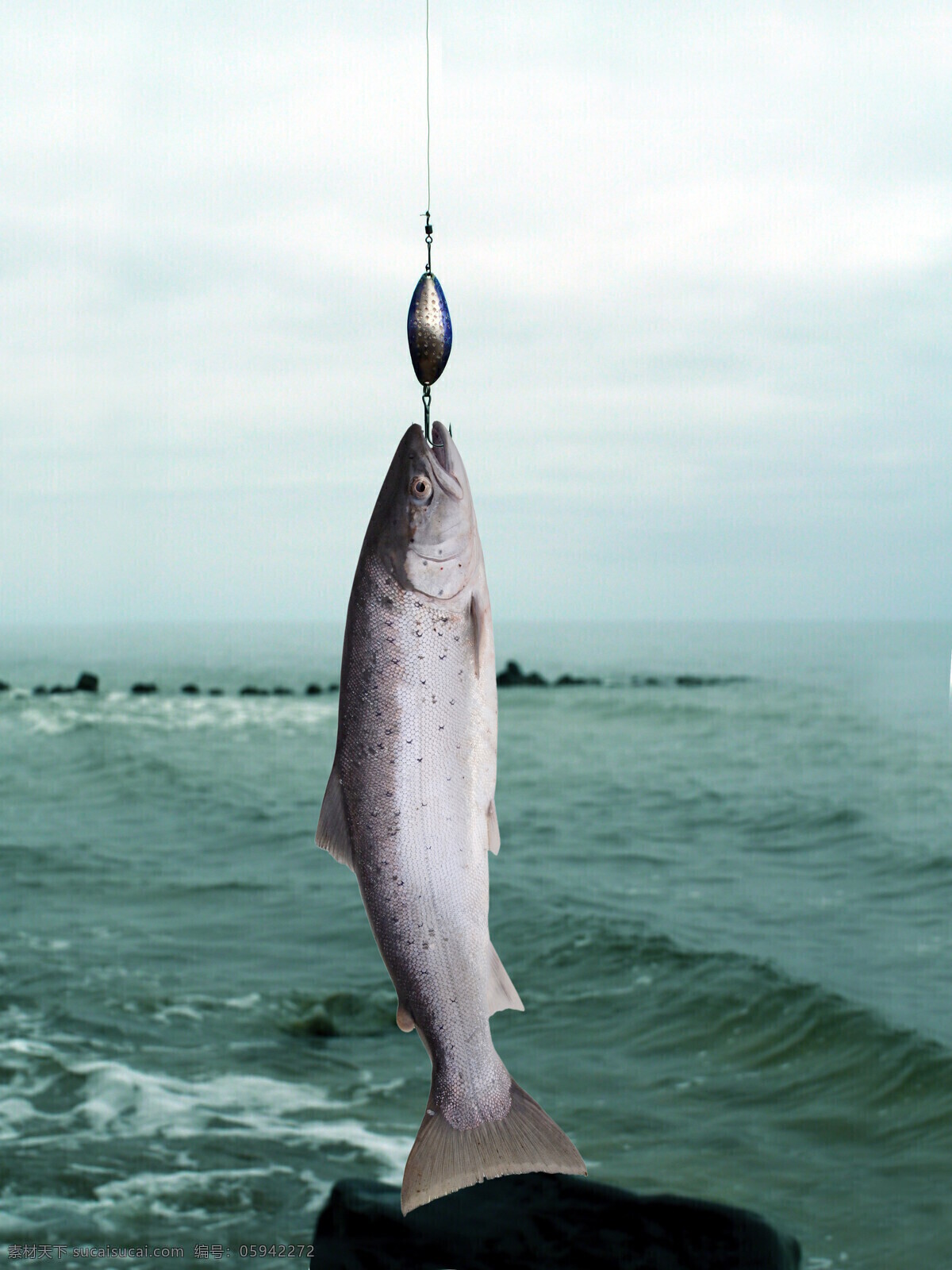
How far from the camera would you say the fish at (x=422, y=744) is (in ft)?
11.3

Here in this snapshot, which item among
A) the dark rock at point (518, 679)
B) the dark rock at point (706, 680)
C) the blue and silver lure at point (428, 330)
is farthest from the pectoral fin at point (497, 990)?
the dark rock at point (706, 680)

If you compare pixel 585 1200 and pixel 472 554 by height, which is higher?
pixel 472 554

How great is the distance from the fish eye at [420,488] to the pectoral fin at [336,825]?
0.82 m

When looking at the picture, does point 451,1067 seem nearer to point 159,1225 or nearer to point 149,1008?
point 159,1225

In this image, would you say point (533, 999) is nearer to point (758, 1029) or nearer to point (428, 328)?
point (758, 1029)

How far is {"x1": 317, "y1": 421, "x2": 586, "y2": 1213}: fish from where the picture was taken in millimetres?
3434

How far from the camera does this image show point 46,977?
17.5 m

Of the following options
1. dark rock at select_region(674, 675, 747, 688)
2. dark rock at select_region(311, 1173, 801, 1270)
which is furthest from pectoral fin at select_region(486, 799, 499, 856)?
dark rock at select_region(674, 675, 747, 688)

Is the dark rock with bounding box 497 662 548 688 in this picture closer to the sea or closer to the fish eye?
the sea

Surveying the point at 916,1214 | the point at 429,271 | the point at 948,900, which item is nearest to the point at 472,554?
the point at 429,271

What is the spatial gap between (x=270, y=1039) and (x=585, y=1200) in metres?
6.98

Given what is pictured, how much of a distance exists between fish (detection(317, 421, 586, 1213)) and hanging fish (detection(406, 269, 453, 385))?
8.8 inches

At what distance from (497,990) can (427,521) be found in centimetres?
145

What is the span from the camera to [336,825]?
3.54 meters
